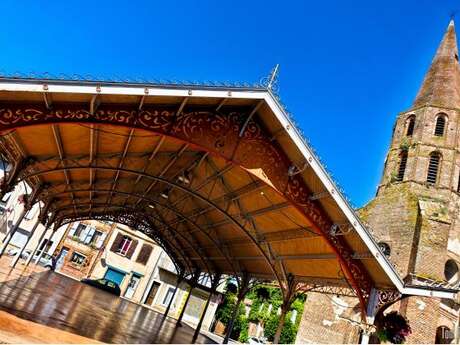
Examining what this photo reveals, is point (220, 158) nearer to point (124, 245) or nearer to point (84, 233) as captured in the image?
point (124, 245)

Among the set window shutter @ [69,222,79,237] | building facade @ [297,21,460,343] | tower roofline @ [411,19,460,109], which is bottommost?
window shutter @ [69,222,79,237]

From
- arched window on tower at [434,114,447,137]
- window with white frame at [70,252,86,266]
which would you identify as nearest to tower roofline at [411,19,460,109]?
arched window on tower at [434,114,447,137]

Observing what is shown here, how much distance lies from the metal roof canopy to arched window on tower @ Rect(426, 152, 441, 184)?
1224 cm

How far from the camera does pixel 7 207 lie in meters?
34.4

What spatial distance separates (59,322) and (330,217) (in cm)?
654

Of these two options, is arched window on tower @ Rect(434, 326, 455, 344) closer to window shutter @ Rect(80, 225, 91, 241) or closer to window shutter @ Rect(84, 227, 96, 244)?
window shutter @ Rect(84, 227, 96, 244)

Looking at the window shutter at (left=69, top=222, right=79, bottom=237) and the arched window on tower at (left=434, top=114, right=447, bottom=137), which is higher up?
the arched window on tower at (left=434, top=114, right=447, bottom=137)

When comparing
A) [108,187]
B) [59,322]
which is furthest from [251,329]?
[59,322]

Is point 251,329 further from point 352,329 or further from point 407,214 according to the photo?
point 407,214

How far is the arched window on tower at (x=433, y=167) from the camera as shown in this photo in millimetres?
20625

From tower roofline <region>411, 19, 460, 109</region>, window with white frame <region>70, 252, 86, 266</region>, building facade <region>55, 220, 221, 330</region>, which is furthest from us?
window with white frame <region>70, 252, 86, 266</region>

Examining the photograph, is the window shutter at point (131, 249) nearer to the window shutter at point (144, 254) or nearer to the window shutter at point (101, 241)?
the window shutter at point (144, 254)

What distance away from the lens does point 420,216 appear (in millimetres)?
18094

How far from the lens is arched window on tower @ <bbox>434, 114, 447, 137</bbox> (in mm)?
22094
